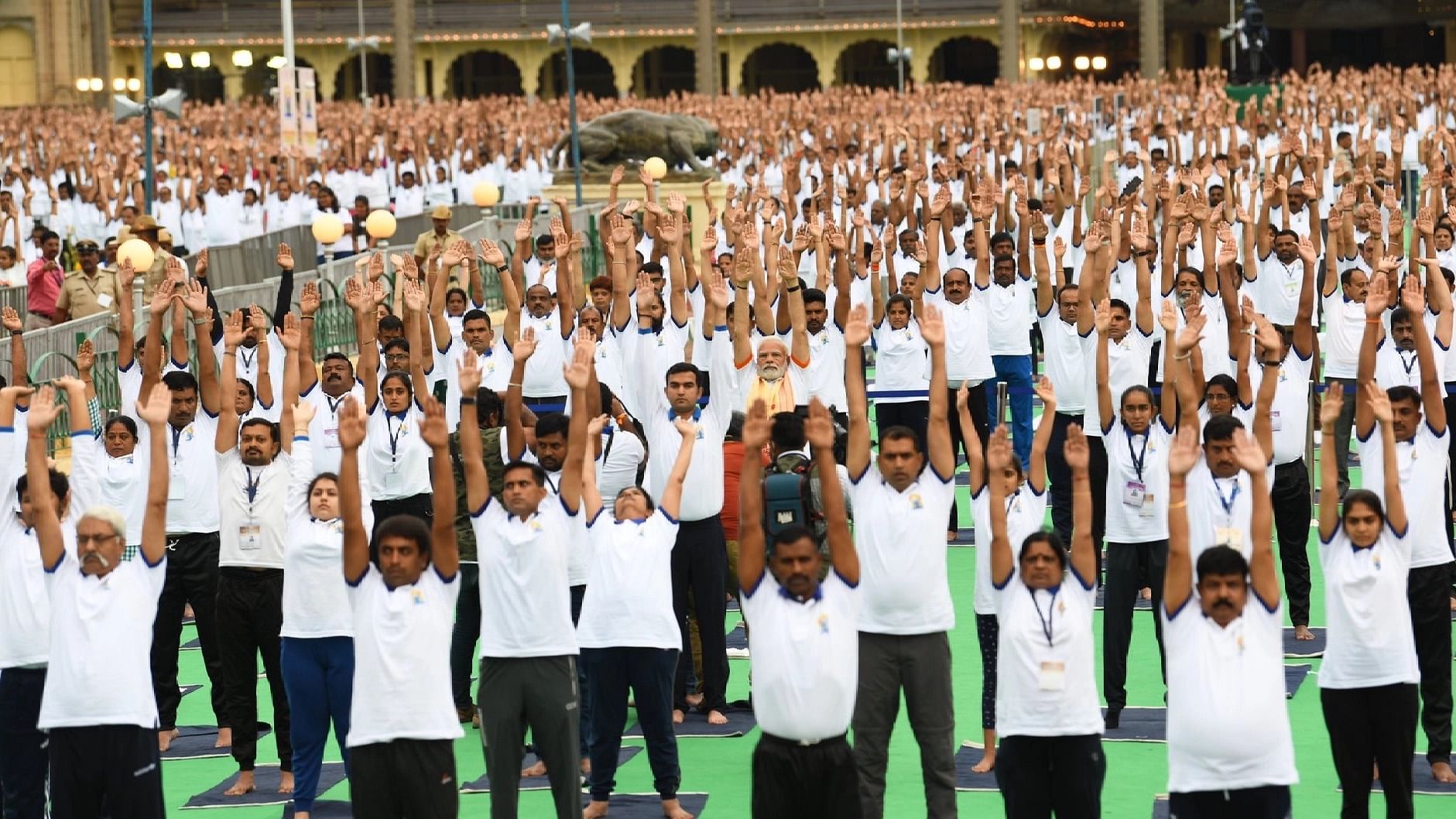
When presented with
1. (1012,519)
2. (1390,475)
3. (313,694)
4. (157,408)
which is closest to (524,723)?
(313,694)

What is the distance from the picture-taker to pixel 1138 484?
36.0ft

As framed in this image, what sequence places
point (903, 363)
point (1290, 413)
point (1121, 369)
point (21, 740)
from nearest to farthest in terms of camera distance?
point (21, 740)
point (1290, 413)
point (1121, 369)
point (903, 363)

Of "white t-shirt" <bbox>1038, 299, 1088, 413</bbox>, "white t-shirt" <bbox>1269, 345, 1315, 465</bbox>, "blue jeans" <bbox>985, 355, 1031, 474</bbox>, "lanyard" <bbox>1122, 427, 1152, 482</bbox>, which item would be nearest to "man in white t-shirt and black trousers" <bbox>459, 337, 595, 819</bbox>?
"lanyard" <bbox>1122, 427, 1152, 482</bbox>

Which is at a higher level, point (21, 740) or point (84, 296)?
point (84, 296)

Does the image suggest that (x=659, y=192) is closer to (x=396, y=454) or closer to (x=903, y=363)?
(x=903, y=363)

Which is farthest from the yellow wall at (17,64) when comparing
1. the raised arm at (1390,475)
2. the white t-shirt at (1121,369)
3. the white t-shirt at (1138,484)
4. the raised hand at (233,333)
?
the raised arm at (1390,475)

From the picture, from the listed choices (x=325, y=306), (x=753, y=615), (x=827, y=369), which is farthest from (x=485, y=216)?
(x=753, y=615)

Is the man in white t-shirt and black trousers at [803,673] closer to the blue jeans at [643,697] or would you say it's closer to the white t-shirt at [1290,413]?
the blue jeans at [643,697]

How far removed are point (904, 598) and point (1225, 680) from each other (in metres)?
1.58

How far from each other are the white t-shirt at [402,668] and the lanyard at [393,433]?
3.15m

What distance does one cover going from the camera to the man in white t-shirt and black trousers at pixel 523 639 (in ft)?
29.6

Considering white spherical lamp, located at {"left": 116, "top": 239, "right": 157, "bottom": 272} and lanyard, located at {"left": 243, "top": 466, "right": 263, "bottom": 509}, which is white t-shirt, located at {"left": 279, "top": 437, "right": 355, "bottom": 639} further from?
white spherical lamp, located at {"left": 116, "top": 239, "right": 157, "bottom": 272}

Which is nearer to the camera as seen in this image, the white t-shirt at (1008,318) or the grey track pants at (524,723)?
the grey track pants at (524,723)

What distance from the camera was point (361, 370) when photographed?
1205 centimetres
